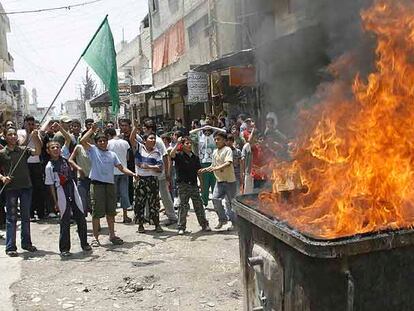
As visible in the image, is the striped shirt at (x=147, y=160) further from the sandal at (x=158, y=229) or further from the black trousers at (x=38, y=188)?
the black trousers at (x=38, y=188)

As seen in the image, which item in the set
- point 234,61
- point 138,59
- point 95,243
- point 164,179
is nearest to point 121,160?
point 164,179

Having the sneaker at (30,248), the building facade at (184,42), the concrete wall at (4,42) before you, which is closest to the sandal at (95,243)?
the sneaker at (30,248)

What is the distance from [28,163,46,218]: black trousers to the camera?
8449mm

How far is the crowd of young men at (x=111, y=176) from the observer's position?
20.9 ft

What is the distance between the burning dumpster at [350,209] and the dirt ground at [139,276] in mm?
1467

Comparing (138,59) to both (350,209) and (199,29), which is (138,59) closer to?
(199,29)

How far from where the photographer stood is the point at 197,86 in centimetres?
1414

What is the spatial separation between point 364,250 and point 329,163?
3.96ft

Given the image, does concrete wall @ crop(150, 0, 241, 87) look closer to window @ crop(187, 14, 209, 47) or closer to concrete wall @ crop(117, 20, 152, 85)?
window @ crop(187, 14, 209, 47)

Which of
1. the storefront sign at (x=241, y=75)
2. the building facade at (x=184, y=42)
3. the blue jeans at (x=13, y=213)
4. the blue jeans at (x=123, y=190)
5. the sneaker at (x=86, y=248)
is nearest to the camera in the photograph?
the blue jeans at (x=13, y=213)

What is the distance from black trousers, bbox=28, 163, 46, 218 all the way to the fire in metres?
5.62

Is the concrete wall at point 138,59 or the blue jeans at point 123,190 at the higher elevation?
the concrete wall at point 138,59

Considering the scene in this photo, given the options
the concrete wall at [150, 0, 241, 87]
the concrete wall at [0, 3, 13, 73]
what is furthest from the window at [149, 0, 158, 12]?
the concrete wall at [0, 3, 13, 73]

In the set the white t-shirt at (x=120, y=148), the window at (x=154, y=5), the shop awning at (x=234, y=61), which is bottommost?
the white t-shirt at (x=120, y=148)
